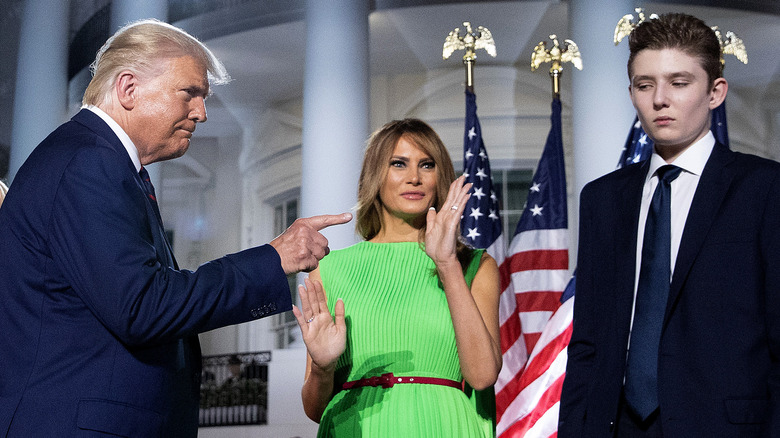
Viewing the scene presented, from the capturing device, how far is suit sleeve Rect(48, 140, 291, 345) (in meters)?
1.42

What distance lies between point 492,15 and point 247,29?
2375 millimetres

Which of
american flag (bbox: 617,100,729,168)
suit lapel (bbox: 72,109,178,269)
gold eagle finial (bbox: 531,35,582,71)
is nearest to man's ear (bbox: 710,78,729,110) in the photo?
suit lapel (bbox: 72,109,178,269)

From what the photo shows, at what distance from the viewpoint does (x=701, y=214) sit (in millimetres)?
1647

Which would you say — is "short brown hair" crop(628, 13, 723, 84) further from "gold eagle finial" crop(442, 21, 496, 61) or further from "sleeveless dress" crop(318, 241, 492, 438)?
"gold eagle finial" crop(442, 21, 496, 61)

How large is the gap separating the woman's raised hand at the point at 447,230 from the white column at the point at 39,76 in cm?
420

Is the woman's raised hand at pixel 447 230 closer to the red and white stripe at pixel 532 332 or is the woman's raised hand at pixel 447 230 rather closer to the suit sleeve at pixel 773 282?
the suit sleeve at pixel 773 282

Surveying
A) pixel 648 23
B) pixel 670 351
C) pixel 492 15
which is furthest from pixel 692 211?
pixel 492 15

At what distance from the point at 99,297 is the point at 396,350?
972 millimetres

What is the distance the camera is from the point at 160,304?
4.70ft

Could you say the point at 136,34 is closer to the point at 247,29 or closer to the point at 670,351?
the point at 670,351

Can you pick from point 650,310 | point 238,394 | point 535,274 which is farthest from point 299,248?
point 238,394

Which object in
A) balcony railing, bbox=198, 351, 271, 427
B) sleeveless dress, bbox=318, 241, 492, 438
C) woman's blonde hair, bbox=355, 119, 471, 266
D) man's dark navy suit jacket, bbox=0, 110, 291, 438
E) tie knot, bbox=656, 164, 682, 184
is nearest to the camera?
man's dark navy suit jacket, bbox=0, 110, 291, 438

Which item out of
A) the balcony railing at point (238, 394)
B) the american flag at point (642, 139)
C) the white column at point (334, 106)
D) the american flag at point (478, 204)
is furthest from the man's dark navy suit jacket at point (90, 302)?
the balcony railing at point (238, 394)

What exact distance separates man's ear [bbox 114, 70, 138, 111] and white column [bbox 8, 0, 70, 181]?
167 inches
